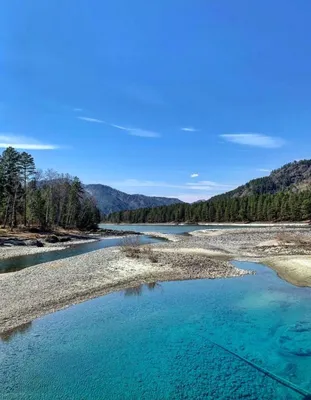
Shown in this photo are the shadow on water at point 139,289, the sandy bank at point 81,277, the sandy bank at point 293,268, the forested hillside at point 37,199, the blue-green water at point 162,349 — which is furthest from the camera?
the forested hillside at point 37,199

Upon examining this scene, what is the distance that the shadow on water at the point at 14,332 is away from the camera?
1645 cm

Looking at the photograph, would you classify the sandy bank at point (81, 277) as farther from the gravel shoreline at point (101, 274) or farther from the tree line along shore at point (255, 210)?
the tree line along shore at point (255, 210)

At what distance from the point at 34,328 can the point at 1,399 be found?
6.52 metres

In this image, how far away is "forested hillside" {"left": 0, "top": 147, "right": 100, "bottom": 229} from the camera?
7281cm

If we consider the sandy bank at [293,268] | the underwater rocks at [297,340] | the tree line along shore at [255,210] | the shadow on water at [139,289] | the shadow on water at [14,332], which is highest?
the tree line along shore at [255,210]

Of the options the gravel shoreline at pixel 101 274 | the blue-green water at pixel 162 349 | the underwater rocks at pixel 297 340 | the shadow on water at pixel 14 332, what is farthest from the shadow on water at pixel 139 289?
the underwater rocks at pixel 297 340

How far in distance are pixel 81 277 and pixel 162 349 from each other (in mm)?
15270

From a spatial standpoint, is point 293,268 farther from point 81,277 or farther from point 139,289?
point 81,277

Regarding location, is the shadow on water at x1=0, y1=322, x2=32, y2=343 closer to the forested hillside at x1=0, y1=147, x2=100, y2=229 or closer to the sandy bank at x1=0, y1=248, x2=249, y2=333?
the sandy bank at x1=0, y1=248, x2=249, y2=333

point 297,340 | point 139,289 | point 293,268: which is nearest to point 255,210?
point 293,268

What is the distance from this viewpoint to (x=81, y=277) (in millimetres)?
29219

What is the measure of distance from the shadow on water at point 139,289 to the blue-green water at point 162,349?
1.09 metres

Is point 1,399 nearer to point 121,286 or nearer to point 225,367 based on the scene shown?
point 225,367

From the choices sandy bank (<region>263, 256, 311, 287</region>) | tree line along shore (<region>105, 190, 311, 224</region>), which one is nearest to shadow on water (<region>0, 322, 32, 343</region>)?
sandy bank (<region>263, 256, 311, 287</region>)
